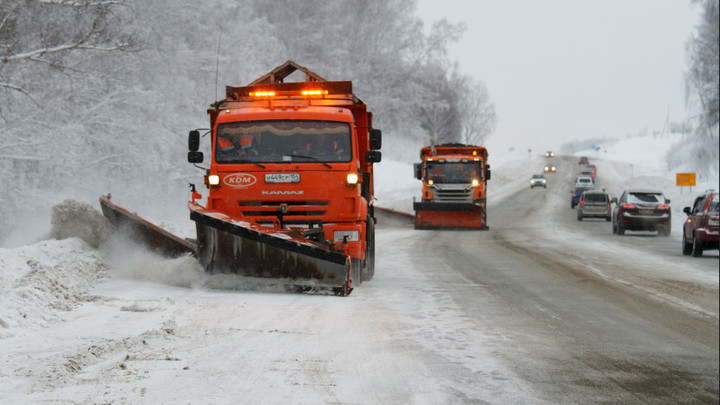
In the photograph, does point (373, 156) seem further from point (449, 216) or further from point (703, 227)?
point (449, 216)

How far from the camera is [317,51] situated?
53.3m

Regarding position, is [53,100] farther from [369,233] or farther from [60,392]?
[60,392]

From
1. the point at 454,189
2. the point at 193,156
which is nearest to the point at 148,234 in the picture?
the point at 193,156

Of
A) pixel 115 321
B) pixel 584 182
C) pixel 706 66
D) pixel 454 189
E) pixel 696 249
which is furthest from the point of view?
pixel 584 182

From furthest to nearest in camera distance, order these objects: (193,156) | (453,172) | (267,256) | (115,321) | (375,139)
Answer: (453,172) → (193,156) → (375,139) → (267,256) → (115,321)

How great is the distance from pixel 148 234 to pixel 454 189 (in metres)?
18.8

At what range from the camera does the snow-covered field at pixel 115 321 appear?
16.6 feet

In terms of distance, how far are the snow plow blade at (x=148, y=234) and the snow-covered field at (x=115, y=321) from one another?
0.67 feet

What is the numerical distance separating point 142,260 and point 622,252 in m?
13.0

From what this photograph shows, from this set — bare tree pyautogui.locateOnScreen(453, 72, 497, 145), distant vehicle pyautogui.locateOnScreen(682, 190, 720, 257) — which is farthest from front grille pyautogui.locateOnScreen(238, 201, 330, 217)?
bare tree pyautogui.locateOnScreen(453, 72, 497, 145)

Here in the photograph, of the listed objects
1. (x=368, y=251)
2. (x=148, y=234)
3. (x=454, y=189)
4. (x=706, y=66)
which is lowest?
(x=368, y=251)

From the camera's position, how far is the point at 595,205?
38.7 metres

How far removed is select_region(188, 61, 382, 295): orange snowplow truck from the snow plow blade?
2.71ft

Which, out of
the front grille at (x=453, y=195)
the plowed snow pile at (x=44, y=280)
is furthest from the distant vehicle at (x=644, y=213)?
the plowed snow pile at (x=44, y=280)
